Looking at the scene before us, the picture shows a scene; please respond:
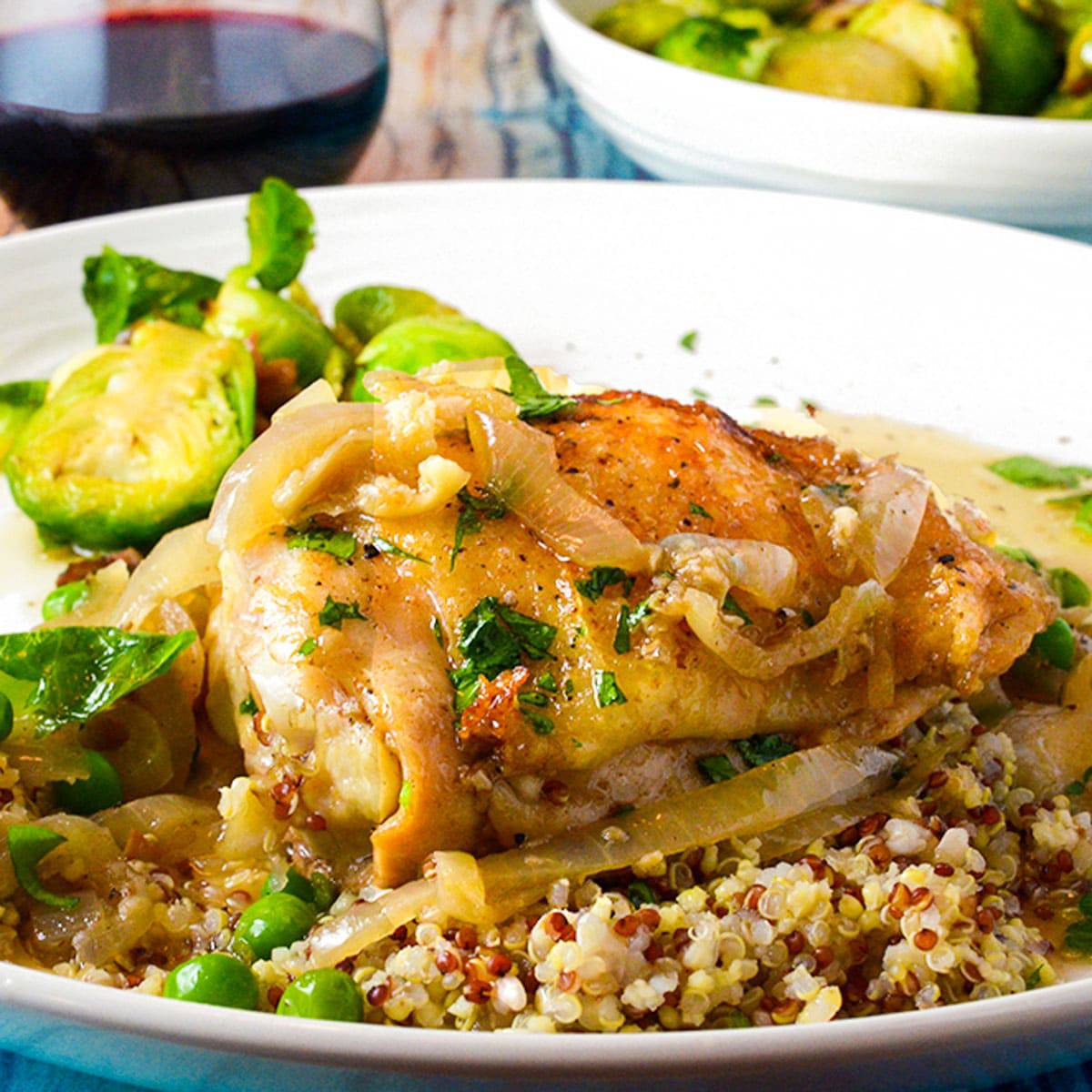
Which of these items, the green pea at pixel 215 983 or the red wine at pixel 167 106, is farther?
the red wine at pixel 167 106

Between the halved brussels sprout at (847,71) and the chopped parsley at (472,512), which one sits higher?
the chopped parsley at (472,512)

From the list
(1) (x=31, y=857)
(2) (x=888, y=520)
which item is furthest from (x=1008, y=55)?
(1) (x=31, y=857)

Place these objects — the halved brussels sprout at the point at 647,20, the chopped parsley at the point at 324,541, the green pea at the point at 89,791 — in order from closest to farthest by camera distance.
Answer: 1. the chopped parsley at the point at 324,541
2. the green pea at the point at 89,791
3. the halved brussels sprout at the point at 647,20

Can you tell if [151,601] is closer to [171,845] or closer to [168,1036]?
[171,845]

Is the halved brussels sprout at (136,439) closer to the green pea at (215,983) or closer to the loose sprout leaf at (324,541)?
the loose sprout leaf at (324,541)

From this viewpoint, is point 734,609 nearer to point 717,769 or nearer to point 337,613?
point 717,769

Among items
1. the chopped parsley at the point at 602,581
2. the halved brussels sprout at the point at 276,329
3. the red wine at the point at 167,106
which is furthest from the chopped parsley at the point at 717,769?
the red wine at the point at 167,106

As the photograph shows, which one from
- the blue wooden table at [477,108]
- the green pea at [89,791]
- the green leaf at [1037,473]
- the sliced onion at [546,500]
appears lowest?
the blue wooden table at [477,108]

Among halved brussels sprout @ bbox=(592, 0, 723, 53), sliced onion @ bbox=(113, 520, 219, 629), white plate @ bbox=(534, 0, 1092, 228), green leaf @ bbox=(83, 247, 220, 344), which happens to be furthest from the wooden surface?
sliced onion @ bbox=(113, 520, 219, 629)

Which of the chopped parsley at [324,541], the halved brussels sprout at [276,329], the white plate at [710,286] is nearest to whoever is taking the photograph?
the chopped parsley at [324,541]
